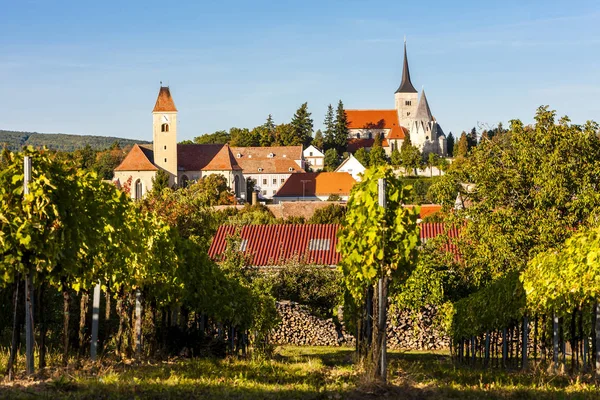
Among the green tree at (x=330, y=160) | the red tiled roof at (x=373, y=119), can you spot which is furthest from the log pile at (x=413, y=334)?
the red tiled roof at (x=373, y=119)

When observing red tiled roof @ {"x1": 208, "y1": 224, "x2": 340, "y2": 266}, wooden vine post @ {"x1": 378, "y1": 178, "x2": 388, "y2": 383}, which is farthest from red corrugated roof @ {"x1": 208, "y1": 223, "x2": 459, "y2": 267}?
wooden vine post @ {"x1": 378, "y1": 178, "x2": 388, "y2": 383}

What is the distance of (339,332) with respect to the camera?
2489 cm

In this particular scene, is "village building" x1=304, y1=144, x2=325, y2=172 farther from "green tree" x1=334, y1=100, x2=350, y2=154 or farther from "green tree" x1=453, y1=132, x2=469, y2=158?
"green tree" x1=453, y1=132, x2=469, y2=158

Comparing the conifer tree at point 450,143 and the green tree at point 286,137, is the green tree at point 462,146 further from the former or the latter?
the green tree at point 286,137

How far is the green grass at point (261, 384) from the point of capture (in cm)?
836

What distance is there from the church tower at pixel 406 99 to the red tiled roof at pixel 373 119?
1.76 meters

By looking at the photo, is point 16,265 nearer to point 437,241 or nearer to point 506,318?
point 506,318

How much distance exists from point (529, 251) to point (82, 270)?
13281 mm

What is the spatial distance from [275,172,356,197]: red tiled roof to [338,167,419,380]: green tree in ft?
355

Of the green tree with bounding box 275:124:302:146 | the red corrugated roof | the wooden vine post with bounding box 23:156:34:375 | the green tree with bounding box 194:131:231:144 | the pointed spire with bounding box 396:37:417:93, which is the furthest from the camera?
the pointed spire with bounding box 396:37:417:93

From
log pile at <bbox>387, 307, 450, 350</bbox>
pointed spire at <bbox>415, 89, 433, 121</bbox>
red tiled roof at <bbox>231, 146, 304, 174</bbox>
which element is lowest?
log pile at <bbox>387, 307, 450, 350</bbox>

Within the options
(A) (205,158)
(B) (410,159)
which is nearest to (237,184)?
(A) (205,158)

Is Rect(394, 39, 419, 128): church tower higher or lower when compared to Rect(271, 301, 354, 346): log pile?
higher

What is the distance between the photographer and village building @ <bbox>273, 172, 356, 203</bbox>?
389 feet
